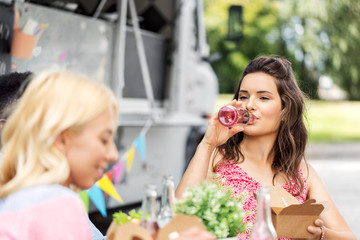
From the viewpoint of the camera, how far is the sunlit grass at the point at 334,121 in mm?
18834

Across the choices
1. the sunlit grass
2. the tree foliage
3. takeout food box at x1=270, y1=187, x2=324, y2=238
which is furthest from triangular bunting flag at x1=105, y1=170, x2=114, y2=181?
the tree foliage

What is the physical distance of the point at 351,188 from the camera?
9.34 meters

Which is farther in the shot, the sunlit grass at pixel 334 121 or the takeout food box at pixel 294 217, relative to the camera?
the sunlit grass at pixel 334 121

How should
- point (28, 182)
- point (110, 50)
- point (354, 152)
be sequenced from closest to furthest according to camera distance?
point (28, 182) < point (110, 50) < point (354, 152)

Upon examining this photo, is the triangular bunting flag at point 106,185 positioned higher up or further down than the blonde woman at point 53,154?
further down

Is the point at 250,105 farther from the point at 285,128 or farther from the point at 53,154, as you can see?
the point at 53,154

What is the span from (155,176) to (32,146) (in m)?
4.31

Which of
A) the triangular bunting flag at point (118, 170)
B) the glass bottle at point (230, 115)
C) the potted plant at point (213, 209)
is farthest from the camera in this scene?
the triangular bunting flag at point (118, 170)

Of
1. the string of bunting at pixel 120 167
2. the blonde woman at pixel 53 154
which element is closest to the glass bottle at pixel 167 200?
the blonde woman at pixel 53 154

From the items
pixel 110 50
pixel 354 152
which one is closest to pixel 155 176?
pixel 110 50

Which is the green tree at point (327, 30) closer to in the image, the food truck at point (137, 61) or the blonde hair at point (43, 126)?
the food truck at point (137, 61)

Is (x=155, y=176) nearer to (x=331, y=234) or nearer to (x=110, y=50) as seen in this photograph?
(x=110, y=50)

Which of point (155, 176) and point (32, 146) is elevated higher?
point (32, 146)

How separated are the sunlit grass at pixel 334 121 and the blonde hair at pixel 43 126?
15.4 meters
